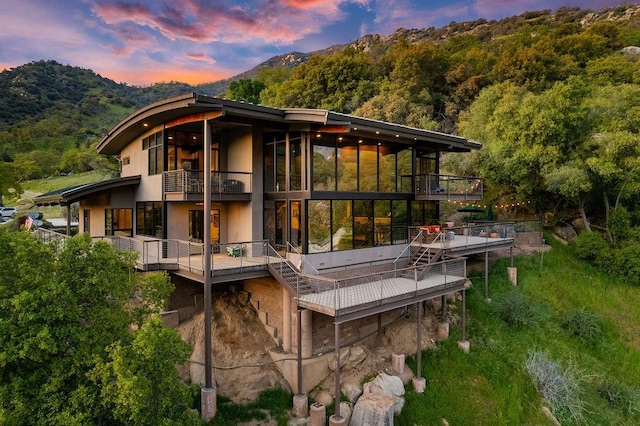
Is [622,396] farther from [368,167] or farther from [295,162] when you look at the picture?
[295,162]

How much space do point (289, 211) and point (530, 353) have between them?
10432mm

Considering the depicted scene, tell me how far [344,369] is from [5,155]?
62826 millimetres

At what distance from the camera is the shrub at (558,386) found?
465 inches

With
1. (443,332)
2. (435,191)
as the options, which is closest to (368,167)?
(435,191)

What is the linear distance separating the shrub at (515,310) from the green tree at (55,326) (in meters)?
14.2

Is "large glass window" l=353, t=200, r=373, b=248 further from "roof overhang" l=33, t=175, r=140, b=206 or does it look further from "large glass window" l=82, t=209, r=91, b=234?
"large glass window" l=82, t=209, r=91, b=234

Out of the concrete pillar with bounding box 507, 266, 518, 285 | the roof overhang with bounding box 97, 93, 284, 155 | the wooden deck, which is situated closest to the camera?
the wooden deck

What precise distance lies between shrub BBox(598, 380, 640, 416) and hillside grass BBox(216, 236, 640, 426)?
3 centimetres

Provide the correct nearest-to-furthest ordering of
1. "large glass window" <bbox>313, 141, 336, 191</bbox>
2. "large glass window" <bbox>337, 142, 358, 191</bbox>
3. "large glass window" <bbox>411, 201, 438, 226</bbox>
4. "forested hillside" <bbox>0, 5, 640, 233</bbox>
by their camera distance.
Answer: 1. "large glass window" <bbox>313, 141, 336, 191</bbox>
2. "large glass window" <bbox>337, 142, 358, 191</bbox>
3. "large glass window" <bbox>411, 201, 438, 226</bbox>
4. "forested hillside" <bbox>0, 5, 640, 233</bbox>

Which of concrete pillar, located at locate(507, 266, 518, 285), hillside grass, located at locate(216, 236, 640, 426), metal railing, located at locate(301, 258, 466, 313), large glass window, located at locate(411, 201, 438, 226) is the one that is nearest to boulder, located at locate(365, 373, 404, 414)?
hillside grass, located at locate(216, 236, 640, 426)

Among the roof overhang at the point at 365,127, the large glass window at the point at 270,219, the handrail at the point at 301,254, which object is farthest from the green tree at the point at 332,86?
the handrail at the point at 301,254

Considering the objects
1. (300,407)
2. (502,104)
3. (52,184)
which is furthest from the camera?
(52,184)

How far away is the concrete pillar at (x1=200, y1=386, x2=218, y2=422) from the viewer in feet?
32.7

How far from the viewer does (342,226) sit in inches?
565
